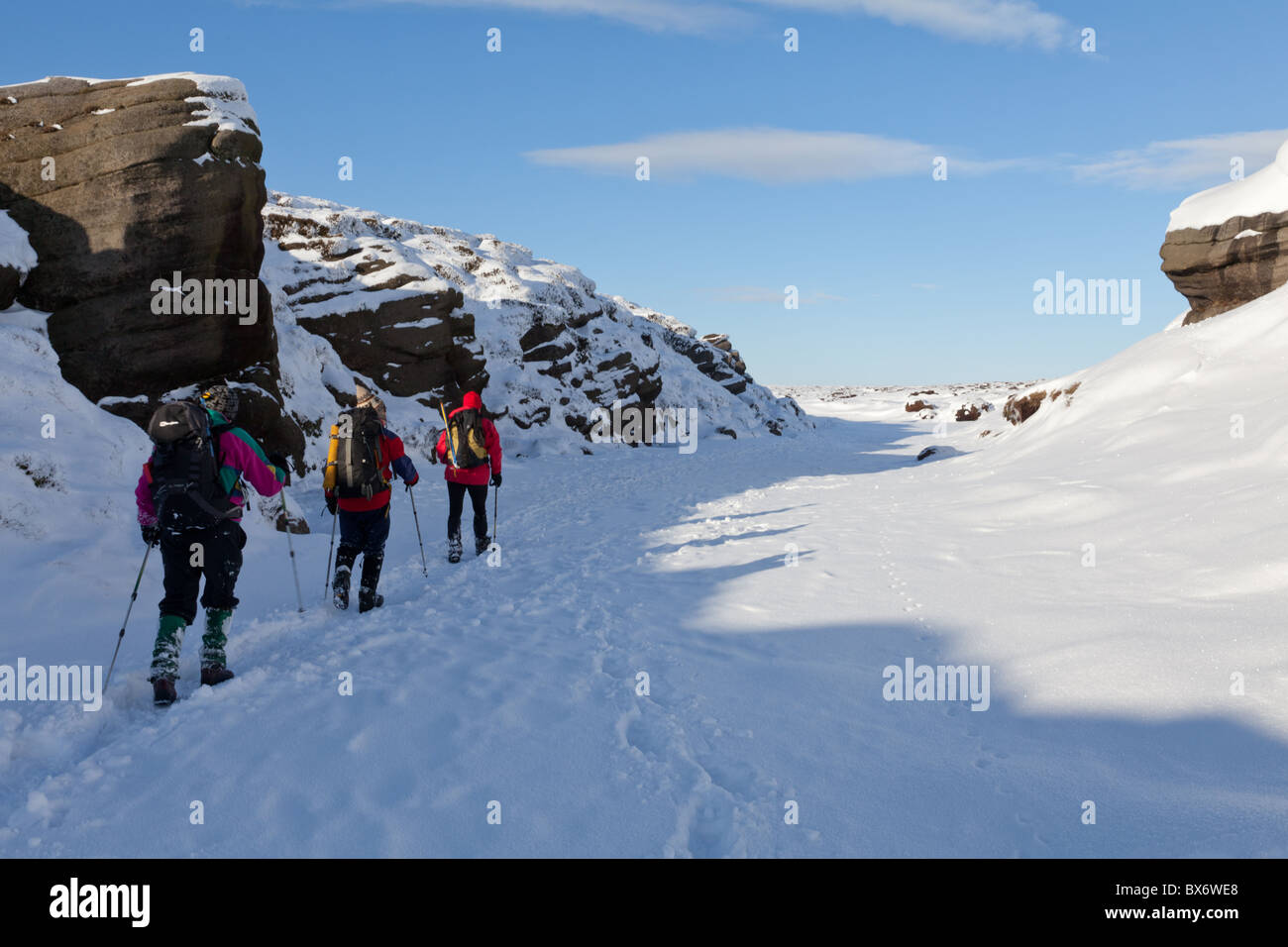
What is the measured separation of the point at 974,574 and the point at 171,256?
13555mm

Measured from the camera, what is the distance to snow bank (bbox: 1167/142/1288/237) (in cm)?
1969

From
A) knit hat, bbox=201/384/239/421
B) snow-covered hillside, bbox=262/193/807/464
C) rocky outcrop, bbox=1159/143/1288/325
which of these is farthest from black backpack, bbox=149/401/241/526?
rocky outcrop, bbox=1159/143/1288/325

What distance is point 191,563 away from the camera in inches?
219

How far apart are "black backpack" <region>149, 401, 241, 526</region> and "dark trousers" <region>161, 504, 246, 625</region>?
9 cm

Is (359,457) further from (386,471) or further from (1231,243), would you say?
(1231,243)

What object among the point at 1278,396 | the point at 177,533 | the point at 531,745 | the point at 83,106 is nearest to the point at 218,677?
the point at 177,533

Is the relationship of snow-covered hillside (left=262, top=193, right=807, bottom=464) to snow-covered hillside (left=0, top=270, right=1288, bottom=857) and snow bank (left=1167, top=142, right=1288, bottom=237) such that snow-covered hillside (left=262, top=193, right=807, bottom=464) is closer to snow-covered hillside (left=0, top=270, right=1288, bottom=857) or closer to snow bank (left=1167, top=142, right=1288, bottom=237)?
snow-covered hillside (left=0, top=270, right=1288, bottom=857)

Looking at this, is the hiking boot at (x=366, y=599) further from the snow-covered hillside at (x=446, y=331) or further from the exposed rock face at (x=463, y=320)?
the exposed rock face at (x=463, y=320)

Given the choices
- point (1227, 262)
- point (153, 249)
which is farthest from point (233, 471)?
point (1227, 262)

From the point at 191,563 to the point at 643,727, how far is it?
375 cm

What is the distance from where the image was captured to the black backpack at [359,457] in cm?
791

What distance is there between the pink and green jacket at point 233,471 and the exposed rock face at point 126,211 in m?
7.45

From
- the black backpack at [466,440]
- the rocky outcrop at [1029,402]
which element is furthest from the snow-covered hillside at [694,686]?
the rocky outcrop at [1029,402]

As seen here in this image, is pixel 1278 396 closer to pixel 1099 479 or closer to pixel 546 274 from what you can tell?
pixel 1099 479
